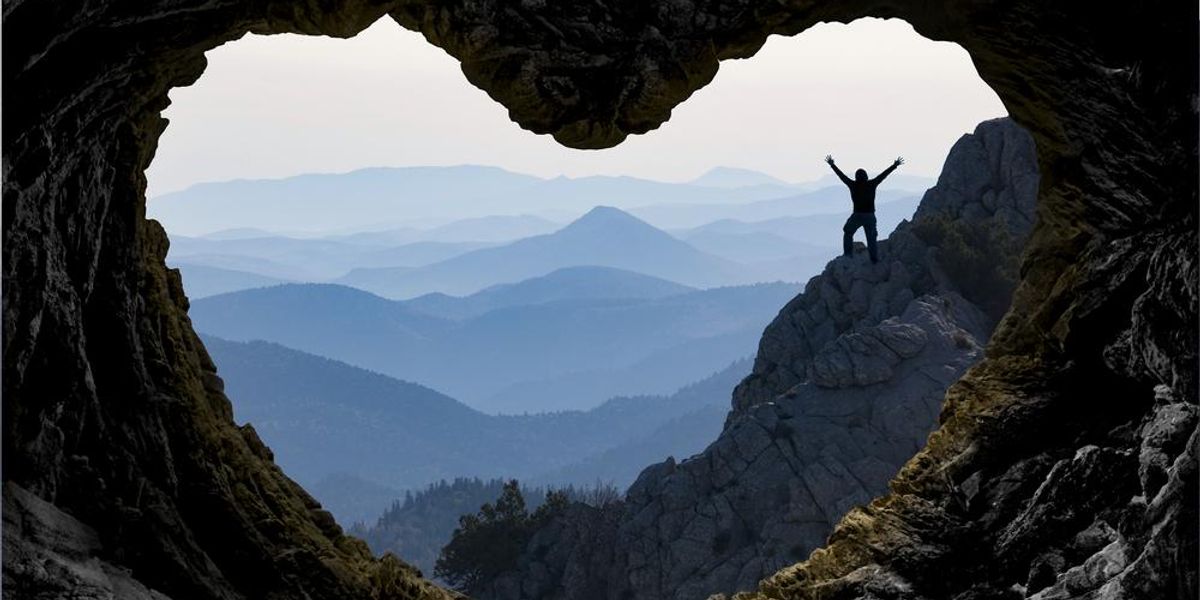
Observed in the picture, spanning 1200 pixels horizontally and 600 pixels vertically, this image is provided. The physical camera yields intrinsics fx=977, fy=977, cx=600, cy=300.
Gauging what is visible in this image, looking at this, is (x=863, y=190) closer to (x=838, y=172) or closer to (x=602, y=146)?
(x=838, y=172)

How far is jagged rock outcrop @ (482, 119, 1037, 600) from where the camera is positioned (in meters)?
53.3

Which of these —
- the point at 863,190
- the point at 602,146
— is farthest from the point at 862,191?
the point at 602,146

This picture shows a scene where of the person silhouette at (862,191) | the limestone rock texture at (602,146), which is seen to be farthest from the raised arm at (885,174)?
the limestone rock texture at (602,146)

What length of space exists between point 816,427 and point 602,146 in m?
43.3

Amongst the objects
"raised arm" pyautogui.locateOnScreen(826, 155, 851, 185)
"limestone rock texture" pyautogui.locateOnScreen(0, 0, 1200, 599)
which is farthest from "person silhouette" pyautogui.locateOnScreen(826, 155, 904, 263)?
"limestone rock texture" pyautogui.locateOnScreen(0, 0, 1200, 599)

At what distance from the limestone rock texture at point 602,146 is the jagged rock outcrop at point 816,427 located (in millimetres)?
39241

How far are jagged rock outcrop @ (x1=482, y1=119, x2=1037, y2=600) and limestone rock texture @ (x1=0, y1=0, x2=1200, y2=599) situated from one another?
3924cm

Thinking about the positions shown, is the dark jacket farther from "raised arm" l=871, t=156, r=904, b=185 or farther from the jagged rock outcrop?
the jagged rock outcrop

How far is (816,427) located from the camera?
54281 millimetres

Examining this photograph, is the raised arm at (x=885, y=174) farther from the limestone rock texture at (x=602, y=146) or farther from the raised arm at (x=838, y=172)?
the limestone rock texture at (x=602, y=146)

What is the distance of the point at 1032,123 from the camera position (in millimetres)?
14828

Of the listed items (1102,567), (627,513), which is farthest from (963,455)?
(627,513)

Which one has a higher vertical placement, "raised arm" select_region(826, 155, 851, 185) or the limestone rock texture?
"raised arm" select_region(826, 155, 851, 185)

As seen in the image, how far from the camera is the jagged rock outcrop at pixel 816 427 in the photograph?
5328cm
